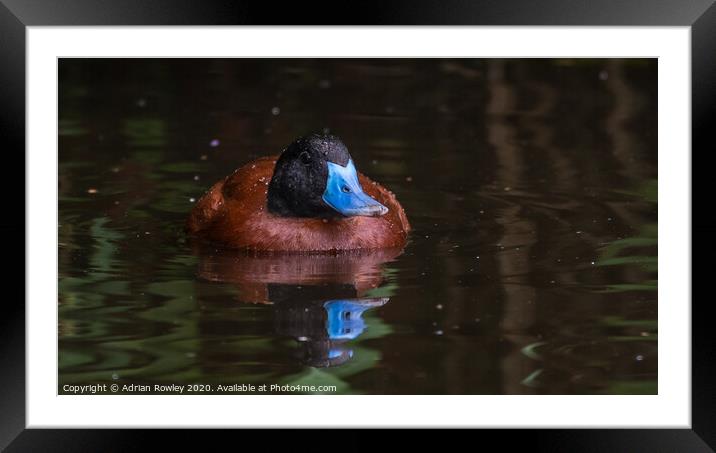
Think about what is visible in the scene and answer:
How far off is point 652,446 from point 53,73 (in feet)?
10.8

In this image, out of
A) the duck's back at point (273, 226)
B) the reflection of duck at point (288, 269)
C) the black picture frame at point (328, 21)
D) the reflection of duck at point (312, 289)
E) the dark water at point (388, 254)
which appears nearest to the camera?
the black picture frame at point (328, 21)

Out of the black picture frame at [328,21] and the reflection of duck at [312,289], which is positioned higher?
the black picture frame at [328,21]

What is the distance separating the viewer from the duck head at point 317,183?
10.5 metres

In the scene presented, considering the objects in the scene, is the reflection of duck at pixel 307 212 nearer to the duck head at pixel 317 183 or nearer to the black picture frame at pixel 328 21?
the duck head at pixel 317 183

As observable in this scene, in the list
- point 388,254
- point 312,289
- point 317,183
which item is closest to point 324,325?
point 312,289

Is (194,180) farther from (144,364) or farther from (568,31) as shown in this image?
(568,31)

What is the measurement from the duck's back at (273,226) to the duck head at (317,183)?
0.09 meters

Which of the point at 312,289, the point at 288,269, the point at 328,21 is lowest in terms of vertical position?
the point at 312,289

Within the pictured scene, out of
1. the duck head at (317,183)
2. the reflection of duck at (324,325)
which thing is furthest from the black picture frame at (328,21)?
the duck head at (317,183)

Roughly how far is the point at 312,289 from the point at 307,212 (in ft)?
4.47

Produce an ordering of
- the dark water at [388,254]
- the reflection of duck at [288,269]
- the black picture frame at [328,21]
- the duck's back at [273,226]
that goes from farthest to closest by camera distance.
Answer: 1. the duck's back at [273,226]
2. the reflection of duck at [288,269]
3. the dark water at [388,254]
4. the black picture frame at [328,21]

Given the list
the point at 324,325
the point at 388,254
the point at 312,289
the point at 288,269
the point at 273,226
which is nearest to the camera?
the point at 324,325

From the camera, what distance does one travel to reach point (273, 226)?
10.8 metres

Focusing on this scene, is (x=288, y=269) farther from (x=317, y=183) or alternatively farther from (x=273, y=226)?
(x=317, y=183)
